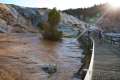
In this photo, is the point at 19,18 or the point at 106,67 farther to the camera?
the point at 19,18

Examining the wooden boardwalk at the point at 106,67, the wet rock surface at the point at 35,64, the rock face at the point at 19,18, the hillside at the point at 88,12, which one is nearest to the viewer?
the wet rock surface at the point at 35,64

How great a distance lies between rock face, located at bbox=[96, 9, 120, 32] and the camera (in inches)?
2223

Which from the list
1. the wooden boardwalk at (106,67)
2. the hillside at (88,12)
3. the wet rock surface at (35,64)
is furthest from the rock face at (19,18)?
the hillside at (88,12)

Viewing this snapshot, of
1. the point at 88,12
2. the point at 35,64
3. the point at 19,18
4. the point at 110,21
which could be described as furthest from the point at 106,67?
the point at 88,12

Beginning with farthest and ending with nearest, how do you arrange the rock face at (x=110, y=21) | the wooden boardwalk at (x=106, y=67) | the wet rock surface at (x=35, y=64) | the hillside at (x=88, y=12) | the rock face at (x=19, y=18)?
the hillside at (x=88, y=12) → the rock face at (x=110, y=21) → the rock face at (x=19, y=18) → the wooden boardwalk at (x=106, y=67) → the wet rock surface at (x=35, y=64)

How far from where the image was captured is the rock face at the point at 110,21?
56.5 metres

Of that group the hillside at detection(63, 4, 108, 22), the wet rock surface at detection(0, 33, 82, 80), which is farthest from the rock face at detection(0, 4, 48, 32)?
the hillside at detection(63, 4, 108, 22)

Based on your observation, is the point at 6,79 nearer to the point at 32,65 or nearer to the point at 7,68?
the point at 7,68

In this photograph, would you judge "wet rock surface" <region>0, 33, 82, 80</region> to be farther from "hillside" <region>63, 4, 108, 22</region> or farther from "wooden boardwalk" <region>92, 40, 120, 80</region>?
"hillside" <region>63, 4, 108, 22</region>

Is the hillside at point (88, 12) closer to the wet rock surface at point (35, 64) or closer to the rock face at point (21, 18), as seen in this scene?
the rock face at point (21, 18)

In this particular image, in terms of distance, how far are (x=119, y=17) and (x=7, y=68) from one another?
1959 inches

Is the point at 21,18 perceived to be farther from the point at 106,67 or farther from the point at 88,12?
the point at 88,12

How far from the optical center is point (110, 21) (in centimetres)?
6097

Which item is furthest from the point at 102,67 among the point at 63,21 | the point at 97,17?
the point at 97,17
